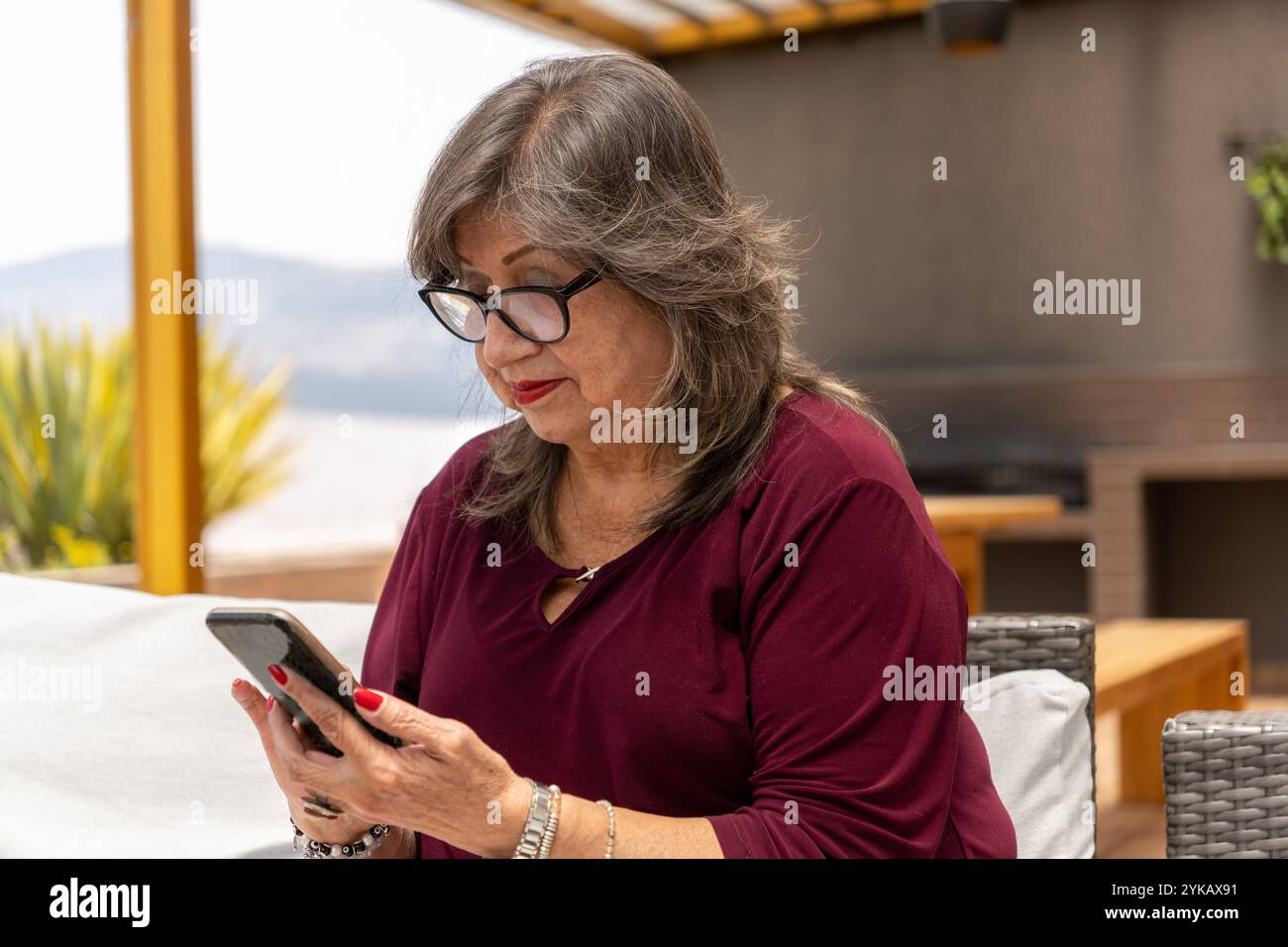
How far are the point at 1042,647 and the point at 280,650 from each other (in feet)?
3.68

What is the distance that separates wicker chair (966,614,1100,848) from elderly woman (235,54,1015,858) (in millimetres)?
467

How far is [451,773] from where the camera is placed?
105 centimetres

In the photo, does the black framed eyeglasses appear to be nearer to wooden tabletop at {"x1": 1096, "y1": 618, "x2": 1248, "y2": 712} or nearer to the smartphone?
the smartphone

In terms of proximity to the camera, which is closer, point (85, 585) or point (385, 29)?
point (85, 585)

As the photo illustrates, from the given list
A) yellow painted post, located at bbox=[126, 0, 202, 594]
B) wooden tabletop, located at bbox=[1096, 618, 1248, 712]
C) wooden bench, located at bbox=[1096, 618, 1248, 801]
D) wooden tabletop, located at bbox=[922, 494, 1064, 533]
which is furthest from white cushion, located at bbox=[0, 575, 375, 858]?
wooden tabletop, located at bbox=[922, 494, 1064, 533]

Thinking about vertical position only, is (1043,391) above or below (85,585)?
above

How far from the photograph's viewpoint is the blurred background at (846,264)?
5.46 meters

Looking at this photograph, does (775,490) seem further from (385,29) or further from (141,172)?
(385,29)

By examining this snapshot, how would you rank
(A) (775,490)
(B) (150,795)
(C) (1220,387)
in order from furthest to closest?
1. (C) (1220,387)
2. (B) (150,795)
3. (A) (775,490)

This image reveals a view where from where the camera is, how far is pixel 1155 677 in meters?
2.62

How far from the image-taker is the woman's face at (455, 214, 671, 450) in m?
1.31

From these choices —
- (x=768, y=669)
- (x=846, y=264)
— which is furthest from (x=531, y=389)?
(x=846, y=264)

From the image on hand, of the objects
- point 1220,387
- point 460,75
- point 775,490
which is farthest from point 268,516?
point 775,490
